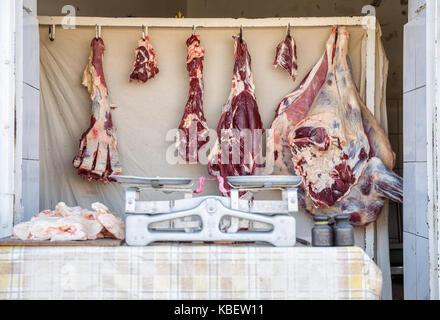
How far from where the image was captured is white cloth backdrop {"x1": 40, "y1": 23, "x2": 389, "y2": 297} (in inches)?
183

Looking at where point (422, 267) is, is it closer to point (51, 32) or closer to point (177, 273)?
point (177, 273)

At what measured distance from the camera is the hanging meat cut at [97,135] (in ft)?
14.4

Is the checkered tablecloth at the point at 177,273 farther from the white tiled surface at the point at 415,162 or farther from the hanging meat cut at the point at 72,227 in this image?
the white tiled surface at the point at 415,162

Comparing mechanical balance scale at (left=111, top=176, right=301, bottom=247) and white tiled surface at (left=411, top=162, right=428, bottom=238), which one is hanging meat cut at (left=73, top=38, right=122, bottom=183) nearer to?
mechanical balance scale at (left=111, top=176, right=301, bottom=247)

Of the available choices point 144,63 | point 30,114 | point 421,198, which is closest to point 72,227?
point 30,114

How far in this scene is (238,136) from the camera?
14.5ft

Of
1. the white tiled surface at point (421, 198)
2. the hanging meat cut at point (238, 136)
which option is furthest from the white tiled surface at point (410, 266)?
the hanging meat cut at point (238, 136)

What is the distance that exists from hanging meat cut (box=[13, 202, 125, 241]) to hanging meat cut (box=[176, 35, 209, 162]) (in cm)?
178

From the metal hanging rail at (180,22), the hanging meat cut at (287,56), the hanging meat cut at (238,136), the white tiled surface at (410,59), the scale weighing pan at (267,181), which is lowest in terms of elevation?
the scale weighing pan at (267,181)

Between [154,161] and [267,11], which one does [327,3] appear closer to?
[267,11]

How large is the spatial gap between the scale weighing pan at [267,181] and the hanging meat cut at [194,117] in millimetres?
2010

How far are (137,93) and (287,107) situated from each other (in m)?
1.37

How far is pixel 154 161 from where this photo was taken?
4680 millimetres
